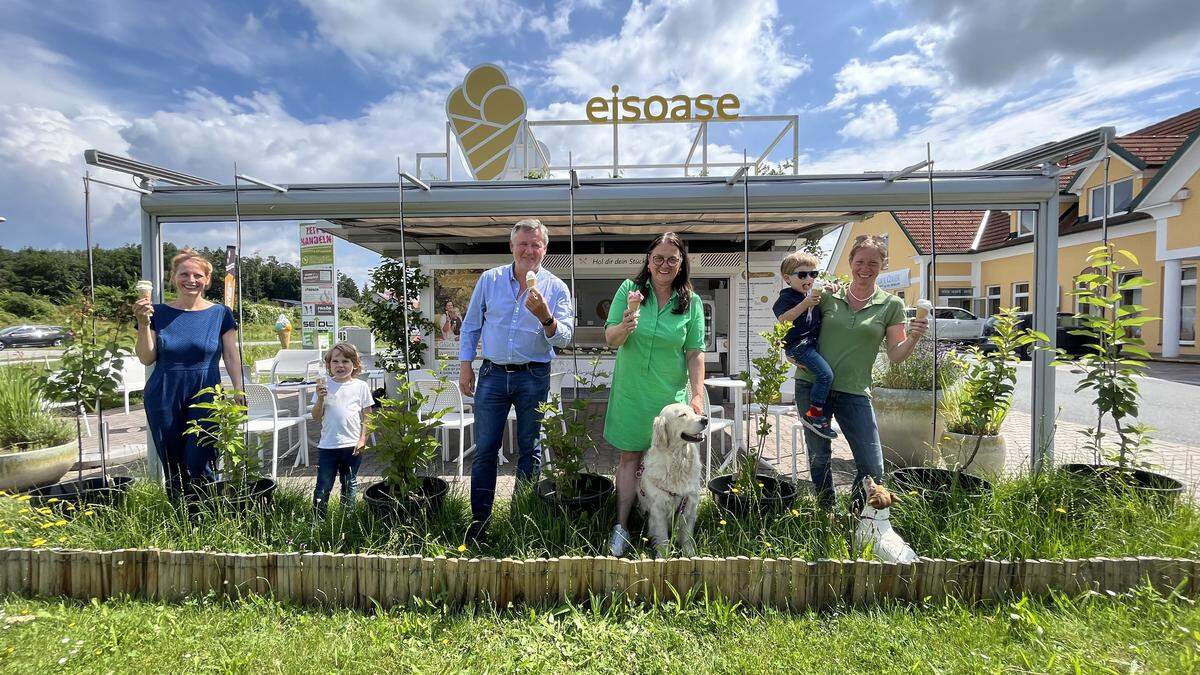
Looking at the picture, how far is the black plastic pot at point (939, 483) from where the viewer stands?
9.07ft

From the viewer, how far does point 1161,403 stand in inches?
306

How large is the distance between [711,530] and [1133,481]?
7.65 ft

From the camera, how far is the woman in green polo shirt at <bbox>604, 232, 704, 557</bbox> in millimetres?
2510

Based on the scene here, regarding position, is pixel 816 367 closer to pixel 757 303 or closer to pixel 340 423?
pixel 340 423

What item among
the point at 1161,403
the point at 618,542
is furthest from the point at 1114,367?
the point at 1161,403

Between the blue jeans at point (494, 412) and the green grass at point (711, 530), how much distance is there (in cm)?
16

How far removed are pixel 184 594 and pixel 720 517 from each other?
2.64 meters

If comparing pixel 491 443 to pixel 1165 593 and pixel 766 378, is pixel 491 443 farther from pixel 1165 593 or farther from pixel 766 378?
pixel 1165 593

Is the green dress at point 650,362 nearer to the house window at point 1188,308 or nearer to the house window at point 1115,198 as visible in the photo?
the house window at point 1188,308

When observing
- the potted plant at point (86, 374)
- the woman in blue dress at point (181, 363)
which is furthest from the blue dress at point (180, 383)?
the potted plant at point (86, 374)

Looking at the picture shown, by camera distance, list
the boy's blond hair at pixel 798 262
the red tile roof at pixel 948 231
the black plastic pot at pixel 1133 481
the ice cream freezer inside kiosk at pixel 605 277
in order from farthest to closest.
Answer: the red tile roof at pixel 948 231
the ice cream freezer inside kiosk at pixel 605 277
the boy's blond hair at pixel 798 262
the black plastic pot at pixel 1133 481

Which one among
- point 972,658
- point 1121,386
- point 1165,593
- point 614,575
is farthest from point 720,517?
point 1121,386

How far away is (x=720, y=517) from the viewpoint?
273cm

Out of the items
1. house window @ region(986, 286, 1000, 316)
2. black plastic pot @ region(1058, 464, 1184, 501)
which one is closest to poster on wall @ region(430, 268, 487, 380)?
black plastic pot @ region(1058, 464, 1184, 501)
